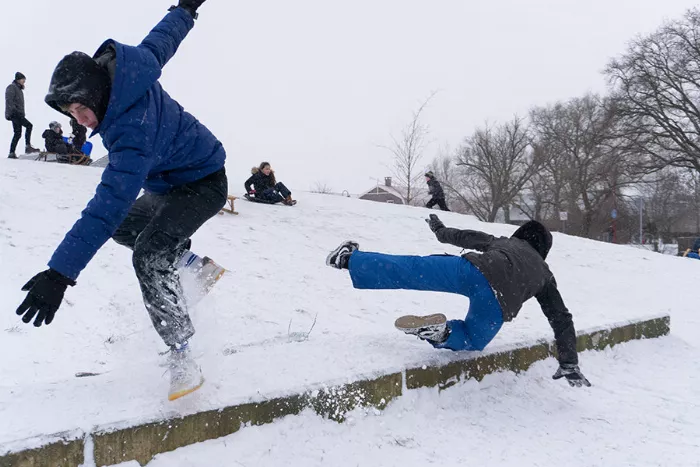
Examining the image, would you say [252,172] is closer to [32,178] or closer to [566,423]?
[32,178]

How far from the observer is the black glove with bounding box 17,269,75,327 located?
216 cm

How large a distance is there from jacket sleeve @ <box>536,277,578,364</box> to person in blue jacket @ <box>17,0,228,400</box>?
2478mm

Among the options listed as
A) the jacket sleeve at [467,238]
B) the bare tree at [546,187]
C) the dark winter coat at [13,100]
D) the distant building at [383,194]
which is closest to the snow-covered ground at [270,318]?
the jacket sleeve at [467,238]

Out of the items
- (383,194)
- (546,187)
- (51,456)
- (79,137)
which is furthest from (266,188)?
(383,194)

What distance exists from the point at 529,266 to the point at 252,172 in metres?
10.1

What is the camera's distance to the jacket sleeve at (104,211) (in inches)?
87.4

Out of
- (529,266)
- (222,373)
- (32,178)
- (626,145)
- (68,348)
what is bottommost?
(68,348)

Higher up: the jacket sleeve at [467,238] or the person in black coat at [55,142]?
the person in black coat at [55,142]

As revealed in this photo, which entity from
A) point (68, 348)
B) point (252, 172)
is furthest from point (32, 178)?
point (68, 348)

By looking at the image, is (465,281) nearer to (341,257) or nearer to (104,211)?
(341,257)

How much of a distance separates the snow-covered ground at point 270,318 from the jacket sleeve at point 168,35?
1536 millimetres

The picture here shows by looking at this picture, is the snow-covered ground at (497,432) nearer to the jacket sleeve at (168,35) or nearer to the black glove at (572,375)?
the black glove at (572,375)

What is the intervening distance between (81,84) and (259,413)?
182 centimetres

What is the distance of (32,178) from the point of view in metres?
9.36
